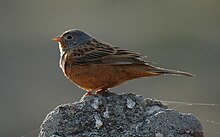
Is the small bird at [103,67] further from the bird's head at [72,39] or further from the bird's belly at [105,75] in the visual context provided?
the bird's head at [72,39]

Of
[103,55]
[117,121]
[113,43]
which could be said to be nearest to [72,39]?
[103,55]

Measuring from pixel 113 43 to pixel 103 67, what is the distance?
15.7 m

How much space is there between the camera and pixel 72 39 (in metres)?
10.2

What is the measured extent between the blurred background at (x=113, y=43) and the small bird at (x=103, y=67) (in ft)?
21.9

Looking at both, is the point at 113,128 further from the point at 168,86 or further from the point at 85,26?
the point at 85,26

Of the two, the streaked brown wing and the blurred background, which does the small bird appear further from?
the blurred background

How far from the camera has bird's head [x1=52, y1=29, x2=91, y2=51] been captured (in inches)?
393

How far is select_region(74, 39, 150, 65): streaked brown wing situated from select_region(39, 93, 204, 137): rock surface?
91cm

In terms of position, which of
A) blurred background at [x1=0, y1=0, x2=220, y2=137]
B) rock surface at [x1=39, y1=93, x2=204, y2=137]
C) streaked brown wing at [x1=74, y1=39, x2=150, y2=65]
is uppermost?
streaked brown wing at [x1=74, y1=39, x2=150, y2=65]

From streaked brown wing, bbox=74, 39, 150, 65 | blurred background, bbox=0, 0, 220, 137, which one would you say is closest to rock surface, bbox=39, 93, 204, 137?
streaked brown wing, bbox=74, 39, 150, 65

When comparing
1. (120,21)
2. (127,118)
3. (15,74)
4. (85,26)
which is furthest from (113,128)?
(120,21)

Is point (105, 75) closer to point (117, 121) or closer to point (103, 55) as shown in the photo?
point (103, 55)

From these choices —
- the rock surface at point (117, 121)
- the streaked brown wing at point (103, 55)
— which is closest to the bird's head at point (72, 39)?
the streaked brown wing at point (103, 55)

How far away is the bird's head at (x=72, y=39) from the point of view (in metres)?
9.98
